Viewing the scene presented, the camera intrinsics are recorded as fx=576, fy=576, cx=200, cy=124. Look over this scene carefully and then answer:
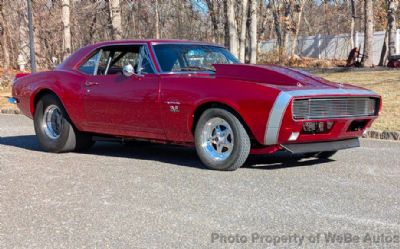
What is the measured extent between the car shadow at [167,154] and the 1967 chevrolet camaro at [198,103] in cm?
33

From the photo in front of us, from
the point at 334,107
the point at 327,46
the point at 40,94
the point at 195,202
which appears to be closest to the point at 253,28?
the point at 40,94

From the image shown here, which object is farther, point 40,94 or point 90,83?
point 40,94

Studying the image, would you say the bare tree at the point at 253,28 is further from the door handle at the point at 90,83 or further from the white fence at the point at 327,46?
the white fence at the point at 327,46

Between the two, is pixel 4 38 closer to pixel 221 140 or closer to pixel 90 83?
pixel 90 83

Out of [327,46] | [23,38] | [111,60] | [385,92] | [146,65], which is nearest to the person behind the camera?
[146,65]

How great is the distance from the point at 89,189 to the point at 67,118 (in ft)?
8.36

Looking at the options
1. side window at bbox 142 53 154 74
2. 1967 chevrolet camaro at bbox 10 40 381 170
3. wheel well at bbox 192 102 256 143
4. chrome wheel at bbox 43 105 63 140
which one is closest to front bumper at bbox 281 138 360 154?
1967 chevrolet camaro at bbox 10 40 381 170

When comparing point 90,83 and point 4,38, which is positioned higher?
point 4,38

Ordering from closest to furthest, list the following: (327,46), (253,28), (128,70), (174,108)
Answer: (174,108), (128,70), (253,28), (327,46)

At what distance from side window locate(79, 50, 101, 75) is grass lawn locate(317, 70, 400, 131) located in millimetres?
5354

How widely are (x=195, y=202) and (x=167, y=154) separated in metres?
2.97

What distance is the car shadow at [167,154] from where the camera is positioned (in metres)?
7.29

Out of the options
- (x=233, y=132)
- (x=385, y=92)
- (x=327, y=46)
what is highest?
(x=327, y=46)

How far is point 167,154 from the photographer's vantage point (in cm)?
824
